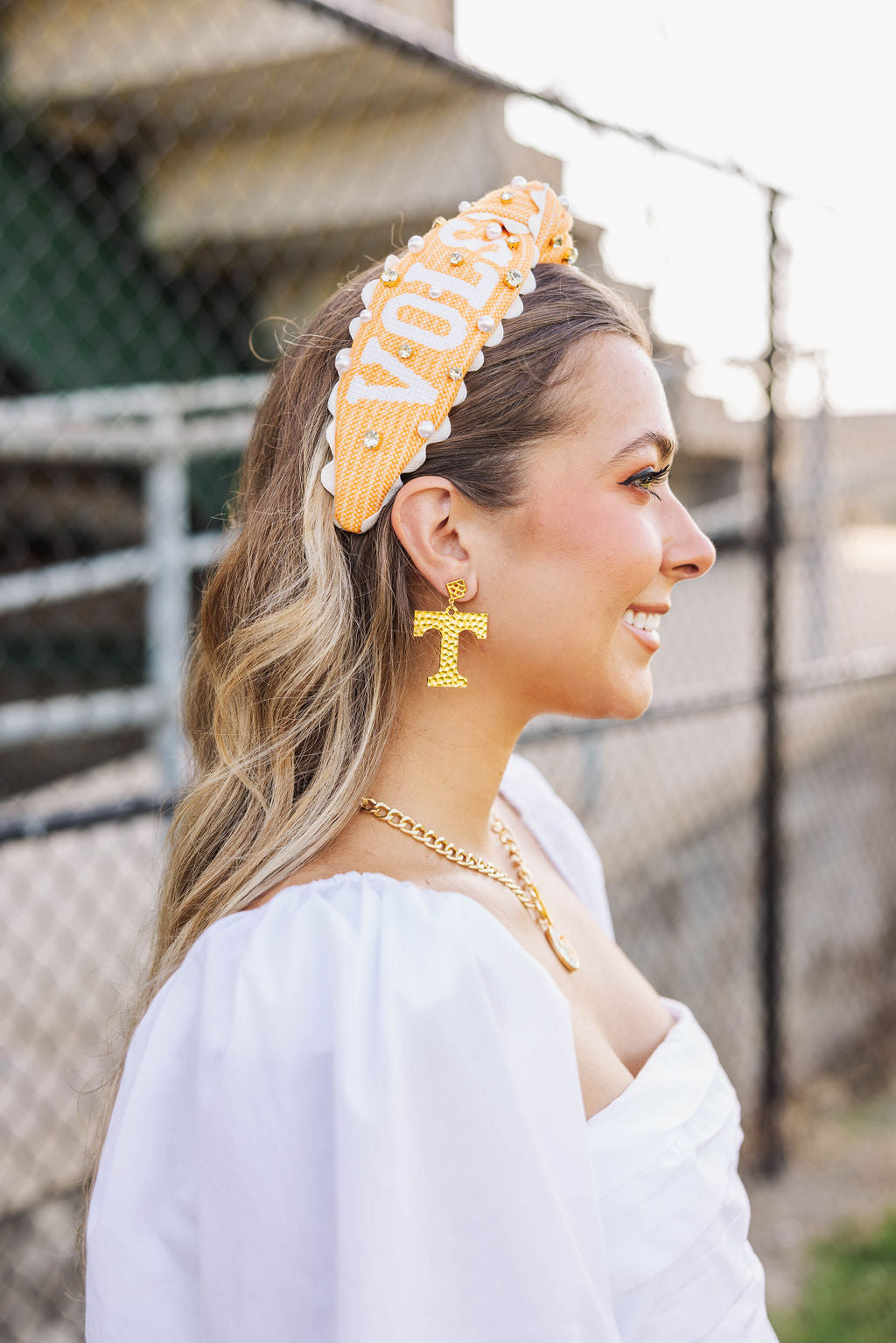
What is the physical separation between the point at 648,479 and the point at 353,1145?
64cm

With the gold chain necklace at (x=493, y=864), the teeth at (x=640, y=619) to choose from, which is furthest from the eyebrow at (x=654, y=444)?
the gold chain necklace at (x=493, y=864)

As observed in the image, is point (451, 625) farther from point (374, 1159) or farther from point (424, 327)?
point (374, 1159)

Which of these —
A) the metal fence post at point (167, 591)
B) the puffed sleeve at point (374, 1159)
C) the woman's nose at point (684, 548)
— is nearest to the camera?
the puffed sleeve at point (374, 1159)

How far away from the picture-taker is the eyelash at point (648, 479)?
3.47 ft

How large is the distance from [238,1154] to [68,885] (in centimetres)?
222

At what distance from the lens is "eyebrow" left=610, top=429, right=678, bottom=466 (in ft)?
3.42

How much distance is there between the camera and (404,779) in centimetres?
108

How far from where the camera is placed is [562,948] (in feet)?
3.91

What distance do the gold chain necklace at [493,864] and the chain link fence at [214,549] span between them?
2.69 ft

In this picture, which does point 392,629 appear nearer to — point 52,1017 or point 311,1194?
point 311,1194

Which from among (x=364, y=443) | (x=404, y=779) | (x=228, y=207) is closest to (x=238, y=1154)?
(x=404, y=779)

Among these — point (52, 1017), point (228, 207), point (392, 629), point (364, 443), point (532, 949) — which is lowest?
point (52, 1017)

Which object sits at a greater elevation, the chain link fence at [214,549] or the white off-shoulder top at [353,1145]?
the white off-shoulder top at [353,1145]

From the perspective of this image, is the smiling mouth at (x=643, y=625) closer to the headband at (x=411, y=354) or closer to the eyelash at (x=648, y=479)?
the eyelash at (x=648, y=479)
